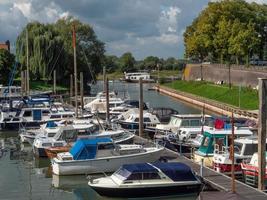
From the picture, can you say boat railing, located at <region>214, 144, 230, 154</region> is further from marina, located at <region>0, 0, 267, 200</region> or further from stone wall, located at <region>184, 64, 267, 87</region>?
stone wall, located at <region>184, 64, 267, 87</region>

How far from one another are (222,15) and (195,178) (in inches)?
2992

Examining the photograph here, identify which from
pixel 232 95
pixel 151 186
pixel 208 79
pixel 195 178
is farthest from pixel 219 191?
pixel 208 79

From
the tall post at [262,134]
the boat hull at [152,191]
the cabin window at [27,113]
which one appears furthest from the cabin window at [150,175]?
the cabin window at [27,113]

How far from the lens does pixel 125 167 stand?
2716 centimetres

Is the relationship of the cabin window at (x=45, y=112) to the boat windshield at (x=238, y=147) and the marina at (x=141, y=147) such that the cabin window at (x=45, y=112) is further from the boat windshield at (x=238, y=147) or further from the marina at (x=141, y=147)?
the boat windshield at (x=238, y=147)

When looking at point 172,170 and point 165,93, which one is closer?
point 172,170

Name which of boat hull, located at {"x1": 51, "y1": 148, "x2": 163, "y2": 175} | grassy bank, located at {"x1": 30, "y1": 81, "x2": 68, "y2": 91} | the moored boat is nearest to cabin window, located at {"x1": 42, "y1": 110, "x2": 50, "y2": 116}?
boat hull, located at {"x1": 51, "y1": 148, "x2": 163, "y2": 175}

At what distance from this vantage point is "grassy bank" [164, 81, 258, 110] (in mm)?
70000

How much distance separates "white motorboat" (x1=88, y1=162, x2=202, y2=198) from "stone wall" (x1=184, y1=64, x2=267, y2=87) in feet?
176

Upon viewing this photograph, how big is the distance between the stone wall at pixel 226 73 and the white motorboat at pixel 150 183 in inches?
2111

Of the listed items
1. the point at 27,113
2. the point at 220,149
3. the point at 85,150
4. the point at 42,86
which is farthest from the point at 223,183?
the point at 42,86

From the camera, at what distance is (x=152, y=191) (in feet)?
87.4

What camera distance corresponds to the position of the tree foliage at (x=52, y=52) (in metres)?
97.1

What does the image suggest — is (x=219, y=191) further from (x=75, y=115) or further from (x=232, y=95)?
(x=232, y=95)
